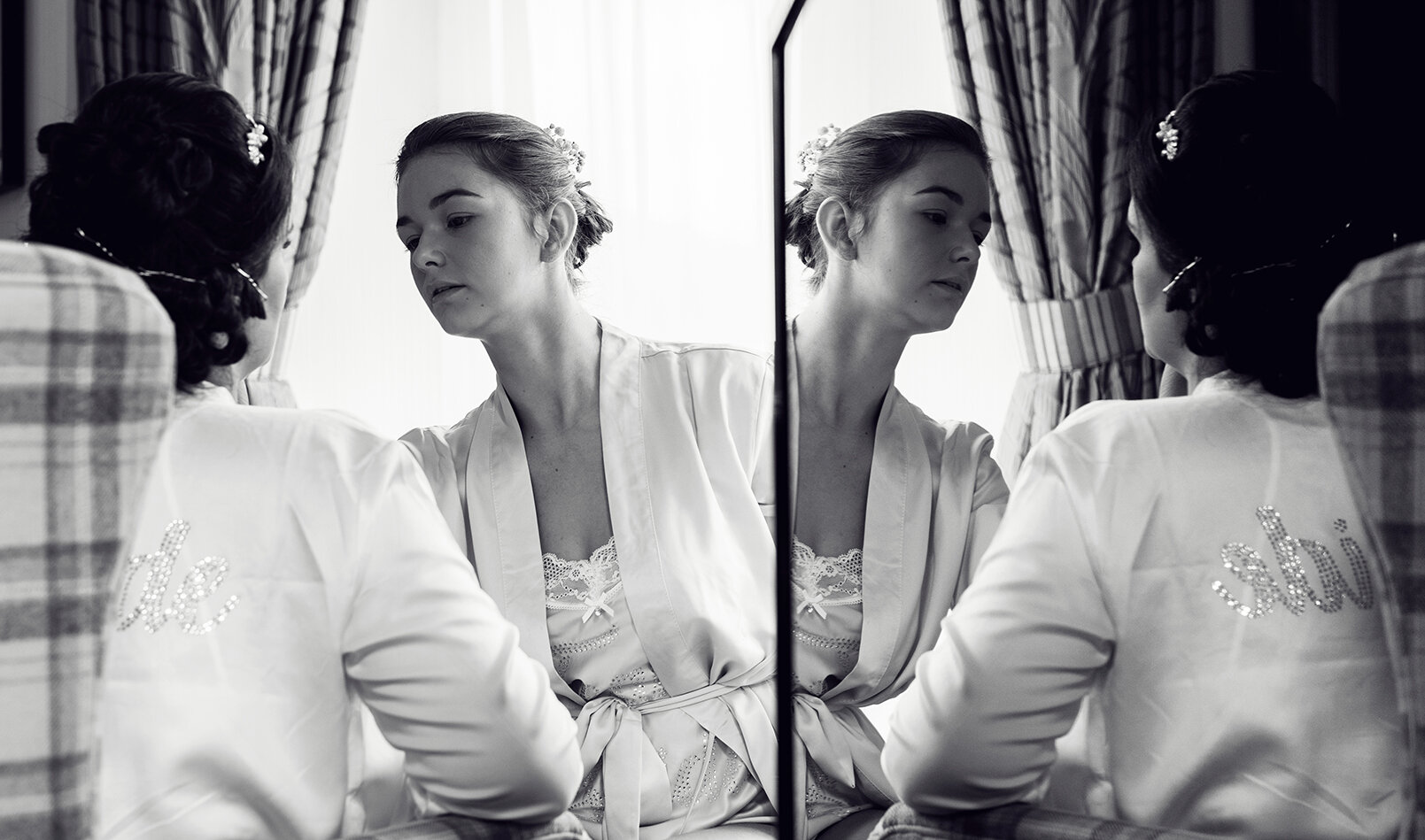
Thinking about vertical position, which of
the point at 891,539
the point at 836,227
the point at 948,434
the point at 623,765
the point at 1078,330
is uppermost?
the point at 836,227

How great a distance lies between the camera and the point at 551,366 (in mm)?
1222

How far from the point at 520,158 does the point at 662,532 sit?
17.4 inches

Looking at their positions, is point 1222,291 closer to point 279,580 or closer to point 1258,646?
point 1258,646

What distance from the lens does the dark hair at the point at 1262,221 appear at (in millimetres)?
974

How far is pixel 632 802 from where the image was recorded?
3.85 feet

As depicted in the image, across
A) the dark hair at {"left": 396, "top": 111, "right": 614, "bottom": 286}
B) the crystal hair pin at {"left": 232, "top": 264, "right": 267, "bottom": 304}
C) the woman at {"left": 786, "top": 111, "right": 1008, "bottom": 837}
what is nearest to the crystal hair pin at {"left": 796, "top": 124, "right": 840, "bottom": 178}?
the woman at {"left": 786, "top": 111, "right": 1008, "bottom": 837}

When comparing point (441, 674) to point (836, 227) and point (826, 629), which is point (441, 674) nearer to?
point (826, 629)

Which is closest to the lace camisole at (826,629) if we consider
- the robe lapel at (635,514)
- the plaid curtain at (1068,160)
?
the robe lapel at (635,514)

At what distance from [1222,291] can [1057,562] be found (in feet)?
0.94

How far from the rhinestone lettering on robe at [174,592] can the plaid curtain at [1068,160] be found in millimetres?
748

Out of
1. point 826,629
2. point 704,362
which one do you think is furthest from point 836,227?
point 826,629

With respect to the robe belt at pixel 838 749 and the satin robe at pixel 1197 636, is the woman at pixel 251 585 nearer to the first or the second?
the robe belt at pixel 838 749

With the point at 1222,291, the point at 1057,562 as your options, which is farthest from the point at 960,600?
the point at 1222,291

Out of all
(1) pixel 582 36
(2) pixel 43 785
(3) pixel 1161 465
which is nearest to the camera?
(2) pixel 43 785
